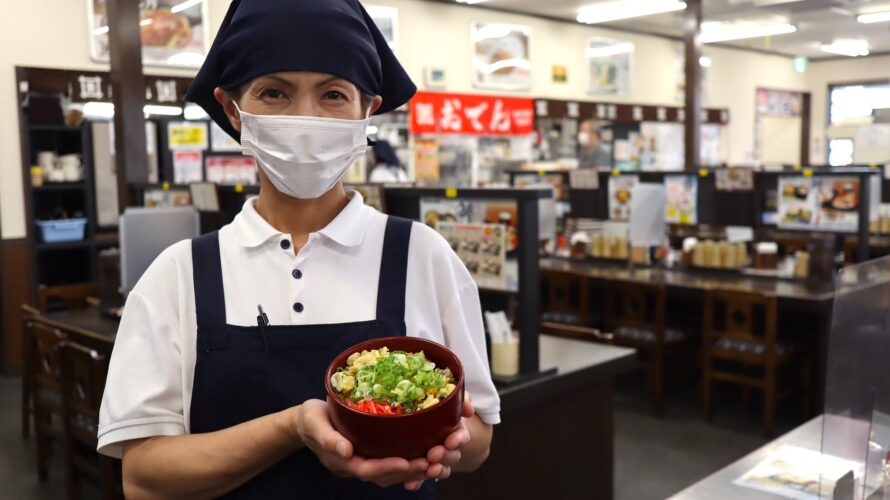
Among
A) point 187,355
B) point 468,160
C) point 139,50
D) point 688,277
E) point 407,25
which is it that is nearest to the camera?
point 187,355

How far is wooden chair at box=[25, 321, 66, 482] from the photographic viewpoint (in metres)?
3.68

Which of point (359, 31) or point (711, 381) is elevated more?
point (359, 31)

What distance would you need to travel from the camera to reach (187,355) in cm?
106

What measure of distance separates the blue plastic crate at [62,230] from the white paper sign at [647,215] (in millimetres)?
4390

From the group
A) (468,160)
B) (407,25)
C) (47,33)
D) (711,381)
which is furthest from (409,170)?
(711,381)

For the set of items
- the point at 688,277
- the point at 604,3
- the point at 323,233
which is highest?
the point at 604,3

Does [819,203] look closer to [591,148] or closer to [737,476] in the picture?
[737,476]

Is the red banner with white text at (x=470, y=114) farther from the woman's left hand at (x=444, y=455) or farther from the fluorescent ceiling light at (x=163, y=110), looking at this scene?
the woman's left hand at (x=444, y=455)

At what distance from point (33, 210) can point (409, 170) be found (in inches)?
147

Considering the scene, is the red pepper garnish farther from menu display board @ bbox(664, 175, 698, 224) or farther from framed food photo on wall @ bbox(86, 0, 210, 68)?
framed food photo on wall @ bbox(86, 0, 210, 68)

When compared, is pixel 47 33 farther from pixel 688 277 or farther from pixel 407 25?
pixel 688 277

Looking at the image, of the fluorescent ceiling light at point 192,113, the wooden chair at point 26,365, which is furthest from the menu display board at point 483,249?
the fluorescent ceiling light at point 192,113

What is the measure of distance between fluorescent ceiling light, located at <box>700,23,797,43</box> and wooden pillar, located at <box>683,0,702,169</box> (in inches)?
59.7

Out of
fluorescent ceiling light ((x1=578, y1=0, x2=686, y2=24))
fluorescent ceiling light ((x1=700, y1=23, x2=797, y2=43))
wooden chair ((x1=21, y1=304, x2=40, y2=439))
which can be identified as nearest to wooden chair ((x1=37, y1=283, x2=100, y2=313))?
wooden chair ((x1=21, y1=304, x2=40, y2=439))
